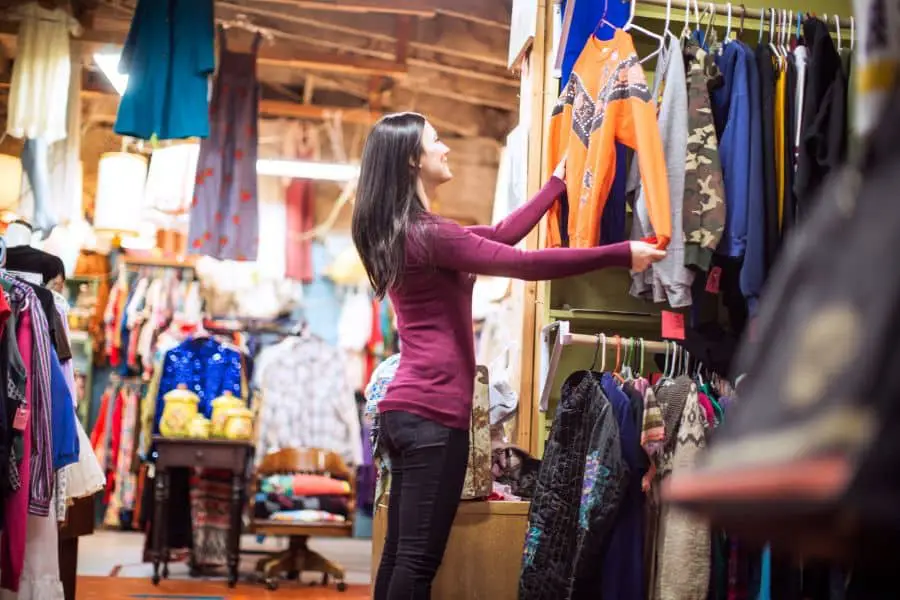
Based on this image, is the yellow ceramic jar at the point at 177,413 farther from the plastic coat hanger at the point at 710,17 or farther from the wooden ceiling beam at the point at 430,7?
Answer: the plastic coat hanger at the point at 710,17

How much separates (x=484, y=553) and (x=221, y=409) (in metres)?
3.54

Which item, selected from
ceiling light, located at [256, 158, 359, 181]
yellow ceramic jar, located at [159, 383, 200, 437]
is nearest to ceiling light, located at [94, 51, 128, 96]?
ceiling light, located at [256, 158, 359, 181]

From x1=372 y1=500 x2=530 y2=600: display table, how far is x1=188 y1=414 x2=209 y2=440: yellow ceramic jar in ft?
11.0

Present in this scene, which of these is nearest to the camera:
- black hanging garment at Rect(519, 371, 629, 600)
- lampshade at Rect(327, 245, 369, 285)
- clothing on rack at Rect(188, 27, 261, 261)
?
black hanging garment at Rect(519, 371, 629, 600)

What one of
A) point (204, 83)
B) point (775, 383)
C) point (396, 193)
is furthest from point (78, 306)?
point (775, 383)

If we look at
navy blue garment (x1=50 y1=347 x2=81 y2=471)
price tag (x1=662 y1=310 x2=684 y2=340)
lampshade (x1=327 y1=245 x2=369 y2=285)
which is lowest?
navy blue garment (x1=50 y1=347 x2=81 y2=471)

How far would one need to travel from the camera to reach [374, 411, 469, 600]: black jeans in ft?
8.22

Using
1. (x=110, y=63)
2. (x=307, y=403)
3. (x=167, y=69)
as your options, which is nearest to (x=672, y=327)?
(x=167, y=69)

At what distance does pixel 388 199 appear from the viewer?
2684 mm

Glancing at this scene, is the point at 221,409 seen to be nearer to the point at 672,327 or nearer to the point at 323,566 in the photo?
the point at 323,566

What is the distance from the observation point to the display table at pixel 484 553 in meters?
3.29

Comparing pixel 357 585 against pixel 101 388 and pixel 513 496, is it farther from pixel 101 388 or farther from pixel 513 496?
pixel 101 388

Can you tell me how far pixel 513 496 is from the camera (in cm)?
361

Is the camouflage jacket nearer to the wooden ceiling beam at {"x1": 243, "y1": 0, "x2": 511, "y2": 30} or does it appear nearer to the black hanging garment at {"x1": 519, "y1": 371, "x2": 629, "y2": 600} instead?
the black hanging garment at {"x1": 519, "y1": 371, "x2": 629, "y2": 600}
